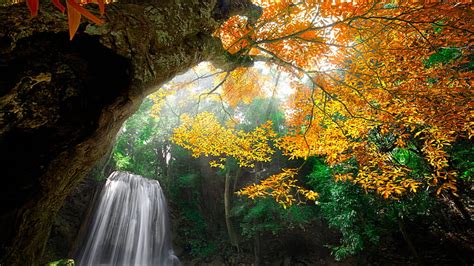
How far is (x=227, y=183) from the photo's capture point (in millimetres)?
12039

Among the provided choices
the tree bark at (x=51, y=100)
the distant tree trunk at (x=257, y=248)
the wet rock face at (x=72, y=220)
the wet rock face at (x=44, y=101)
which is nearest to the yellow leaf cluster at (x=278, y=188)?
the tree bark at (x=51, y=100)

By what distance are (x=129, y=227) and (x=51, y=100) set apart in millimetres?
12158

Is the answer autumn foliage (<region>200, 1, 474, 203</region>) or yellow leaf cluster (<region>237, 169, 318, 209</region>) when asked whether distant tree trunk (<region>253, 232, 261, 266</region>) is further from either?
autumn foliage (<region>200, 1, 474, 203</region>)

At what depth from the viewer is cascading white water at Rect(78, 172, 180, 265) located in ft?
34.6

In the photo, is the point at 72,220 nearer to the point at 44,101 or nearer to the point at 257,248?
the point at 257,248

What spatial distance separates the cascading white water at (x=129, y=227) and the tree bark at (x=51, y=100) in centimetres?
1098

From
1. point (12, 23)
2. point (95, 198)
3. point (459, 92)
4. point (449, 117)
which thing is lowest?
point (12, 23)

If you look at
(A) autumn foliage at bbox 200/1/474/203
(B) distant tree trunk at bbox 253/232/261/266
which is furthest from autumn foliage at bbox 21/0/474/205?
(B) distant tree trunk at bbox 253/232/261/266

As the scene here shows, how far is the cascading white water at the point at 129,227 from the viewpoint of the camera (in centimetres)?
1053

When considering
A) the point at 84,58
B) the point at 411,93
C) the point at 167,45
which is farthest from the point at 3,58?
the point at 411,93

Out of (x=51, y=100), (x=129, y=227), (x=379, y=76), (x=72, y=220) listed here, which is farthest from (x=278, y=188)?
(x=72, y=220)

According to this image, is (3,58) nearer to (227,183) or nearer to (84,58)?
(84,58)

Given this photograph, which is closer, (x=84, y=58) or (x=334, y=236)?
(x=84, y=58)

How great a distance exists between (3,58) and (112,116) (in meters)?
0.57
